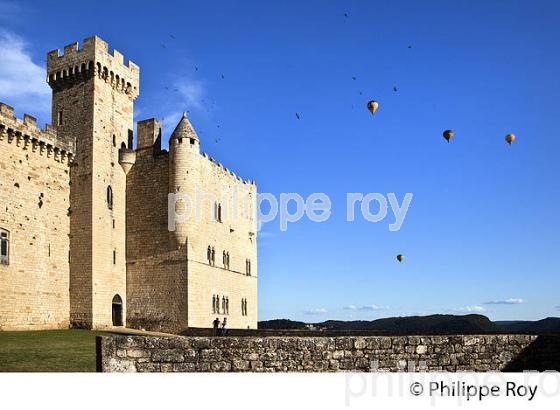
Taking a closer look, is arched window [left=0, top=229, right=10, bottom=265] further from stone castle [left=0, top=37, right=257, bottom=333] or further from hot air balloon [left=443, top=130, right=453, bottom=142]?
Result: hot air balloon [left=443, top=130, right=453, bottom=142]

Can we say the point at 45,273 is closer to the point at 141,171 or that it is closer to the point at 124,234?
the point at 124,234

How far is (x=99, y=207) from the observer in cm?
3478

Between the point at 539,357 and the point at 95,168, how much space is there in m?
28.1

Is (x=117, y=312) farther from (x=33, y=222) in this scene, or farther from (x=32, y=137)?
(x=32, y=137)

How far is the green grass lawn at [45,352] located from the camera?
708 inches

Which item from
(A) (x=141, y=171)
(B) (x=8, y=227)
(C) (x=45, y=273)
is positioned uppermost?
(A) (x=141, y=171)

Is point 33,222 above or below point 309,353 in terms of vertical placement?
above

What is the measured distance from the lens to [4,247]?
1169 inches

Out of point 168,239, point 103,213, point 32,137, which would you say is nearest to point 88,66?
point 32,137

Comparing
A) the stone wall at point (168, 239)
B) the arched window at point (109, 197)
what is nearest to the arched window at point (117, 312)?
the stone wall at point (168, 239)

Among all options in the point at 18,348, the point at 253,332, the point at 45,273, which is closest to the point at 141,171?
the point at 45,273

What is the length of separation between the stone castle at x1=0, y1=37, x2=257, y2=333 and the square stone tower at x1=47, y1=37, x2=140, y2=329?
7 cm

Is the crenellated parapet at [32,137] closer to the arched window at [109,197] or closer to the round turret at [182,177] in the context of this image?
the arched window at [109,197]

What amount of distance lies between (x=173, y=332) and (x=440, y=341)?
84.9ft
